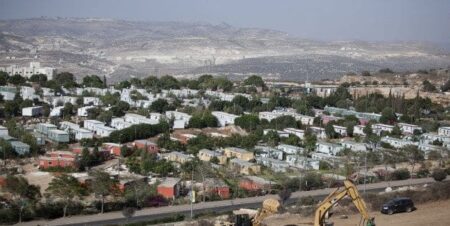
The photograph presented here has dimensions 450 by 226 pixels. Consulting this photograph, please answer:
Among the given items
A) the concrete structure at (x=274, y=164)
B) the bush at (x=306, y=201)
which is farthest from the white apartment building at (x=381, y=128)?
the bush at (x=306, y=201)

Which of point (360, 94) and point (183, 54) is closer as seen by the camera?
point (360, 94)

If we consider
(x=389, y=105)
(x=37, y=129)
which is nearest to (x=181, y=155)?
(x=37, y=129)

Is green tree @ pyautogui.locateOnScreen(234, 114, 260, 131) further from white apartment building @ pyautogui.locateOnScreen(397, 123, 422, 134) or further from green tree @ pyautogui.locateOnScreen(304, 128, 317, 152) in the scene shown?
white apartment building @ pyautogui.locateOnScreen(397, 123, 422, 134)

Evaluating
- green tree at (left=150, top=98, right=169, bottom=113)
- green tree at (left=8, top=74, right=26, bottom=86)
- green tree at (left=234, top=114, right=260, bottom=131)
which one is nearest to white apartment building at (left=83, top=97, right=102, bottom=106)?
green tree at (left=150, top=98, right=169, bottom=113)

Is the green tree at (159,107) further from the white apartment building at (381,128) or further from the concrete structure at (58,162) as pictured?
the concrete structure at (58,162)

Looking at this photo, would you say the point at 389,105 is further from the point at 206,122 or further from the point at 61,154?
the point at 61,154
